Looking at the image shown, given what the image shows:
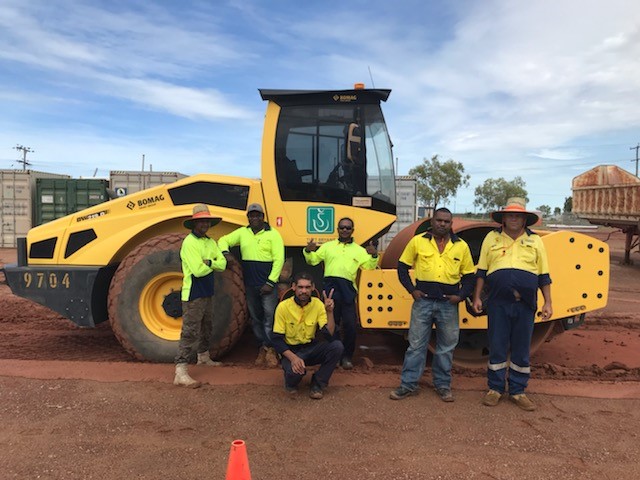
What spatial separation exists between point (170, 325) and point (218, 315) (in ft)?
1.98

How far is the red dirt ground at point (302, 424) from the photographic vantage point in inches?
121

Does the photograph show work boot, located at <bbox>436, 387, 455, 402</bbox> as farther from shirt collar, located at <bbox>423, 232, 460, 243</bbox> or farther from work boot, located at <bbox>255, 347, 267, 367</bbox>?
work boot, located at <bbox>255, 347, 267, 367</bbox>

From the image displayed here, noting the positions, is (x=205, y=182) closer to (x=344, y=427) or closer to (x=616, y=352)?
(x=344, y=427)

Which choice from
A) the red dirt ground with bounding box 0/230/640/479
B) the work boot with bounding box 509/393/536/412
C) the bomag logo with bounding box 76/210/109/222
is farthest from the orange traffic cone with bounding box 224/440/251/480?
the bomag logo with bounding box 76/210/109/222

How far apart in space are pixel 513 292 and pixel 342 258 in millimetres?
1581

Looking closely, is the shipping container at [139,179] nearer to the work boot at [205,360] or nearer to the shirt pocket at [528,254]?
the work boot at [205,360]

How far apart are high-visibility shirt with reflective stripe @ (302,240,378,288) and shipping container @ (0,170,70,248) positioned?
14.9 meters

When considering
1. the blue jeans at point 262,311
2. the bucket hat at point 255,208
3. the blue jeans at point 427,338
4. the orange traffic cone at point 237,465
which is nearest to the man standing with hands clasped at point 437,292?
the blue jeans at point 427,338

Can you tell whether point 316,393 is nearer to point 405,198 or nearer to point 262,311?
point 262,311

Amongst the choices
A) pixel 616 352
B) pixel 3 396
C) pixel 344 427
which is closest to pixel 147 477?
pixel 344 427

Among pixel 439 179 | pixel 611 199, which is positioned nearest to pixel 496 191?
pixel 439 179

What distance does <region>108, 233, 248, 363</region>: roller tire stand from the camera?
4793 mm

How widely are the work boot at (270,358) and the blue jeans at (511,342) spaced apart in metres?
2.08

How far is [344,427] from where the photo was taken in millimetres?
3609
